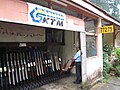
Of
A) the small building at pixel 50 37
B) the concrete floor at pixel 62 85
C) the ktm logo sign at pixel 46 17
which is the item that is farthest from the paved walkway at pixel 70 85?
the ktm logo sign at pixel 46 17

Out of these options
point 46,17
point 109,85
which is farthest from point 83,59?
point 46,17

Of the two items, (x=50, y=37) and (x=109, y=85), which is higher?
(x=50, y=37)

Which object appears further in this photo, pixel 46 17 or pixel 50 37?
pixel 50 37

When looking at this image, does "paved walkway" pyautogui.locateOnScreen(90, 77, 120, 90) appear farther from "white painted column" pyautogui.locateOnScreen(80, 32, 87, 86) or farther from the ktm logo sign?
the ktm logo sign

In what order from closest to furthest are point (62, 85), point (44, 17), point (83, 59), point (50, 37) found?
point (44, 17) < point (83, 59) < point (62, 85) < point (50, 37)

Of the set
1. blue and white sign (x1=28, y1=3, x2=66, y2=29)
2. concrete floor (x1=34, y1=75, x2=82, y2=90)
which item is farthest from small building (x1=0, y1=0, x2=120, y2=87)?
concrete floor (x1=34, y1=75, x2=82, y2=90)

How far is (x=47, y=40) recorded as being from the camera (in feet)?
28.1

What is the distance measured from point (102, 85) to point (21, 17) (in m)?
5.23

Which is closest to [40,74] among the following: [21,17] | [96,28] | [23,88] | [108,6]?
[23,88]

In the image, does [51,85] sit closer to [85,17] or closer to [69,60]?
[69,60]

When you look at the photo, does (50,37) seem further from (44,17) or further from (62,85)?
(44,17)

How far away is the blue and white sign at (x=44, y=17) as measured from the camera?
4.40m

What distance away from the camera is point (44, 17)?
476 centimetres

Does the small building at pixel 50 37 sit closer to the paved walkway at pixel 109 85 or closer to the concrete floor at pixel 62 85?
the paved walkway at pixel 109 85
